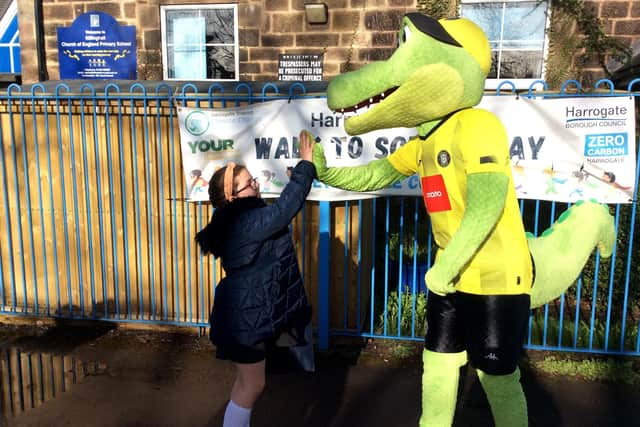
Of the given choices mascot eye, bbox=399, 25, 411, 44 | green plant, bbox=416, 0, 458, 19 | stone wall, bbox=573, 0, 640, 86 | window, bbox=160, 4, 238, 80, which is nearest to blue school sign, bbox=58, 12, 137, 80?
window, bbox=160, 4, 238, 80

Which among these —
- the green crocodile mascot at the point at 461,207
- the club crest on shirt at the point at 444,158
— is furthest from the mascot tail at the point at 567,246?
the club crest on shirt at the point at 444,158

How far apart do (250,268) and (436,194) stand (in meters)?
0.94

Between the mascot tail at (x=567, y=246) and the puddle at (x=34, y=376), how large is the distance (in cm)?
318

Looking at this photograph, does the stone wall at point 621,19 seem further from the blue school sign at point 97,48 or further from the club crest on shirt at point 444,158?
the blue school sign at point 97,48

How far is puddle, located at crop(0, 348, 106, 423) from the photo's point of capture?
387 cm

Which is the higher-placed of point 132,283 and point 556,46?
point 556,46

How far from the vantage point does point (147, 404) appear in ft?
12.5

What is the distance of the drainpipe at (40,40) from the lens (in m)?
7.96

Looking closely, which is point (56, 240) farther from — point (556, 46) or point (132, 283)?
point (556, 46)

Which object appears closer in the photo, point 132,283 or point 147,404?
point 147,404

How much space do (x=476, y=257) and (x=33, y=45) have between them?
25.0 feet

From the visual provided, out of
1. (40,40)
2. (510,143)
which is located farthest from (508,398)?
(40,40)

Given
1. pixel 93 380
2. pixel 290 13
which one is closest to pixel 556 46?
pixel 290 13

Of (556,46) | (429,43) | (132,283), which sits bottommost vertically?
(132,283)
